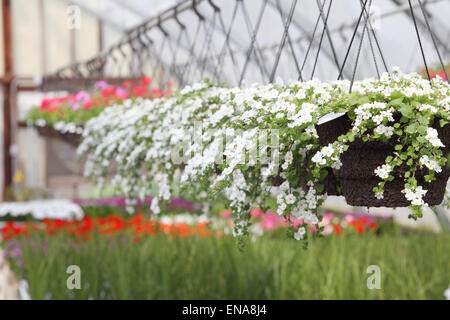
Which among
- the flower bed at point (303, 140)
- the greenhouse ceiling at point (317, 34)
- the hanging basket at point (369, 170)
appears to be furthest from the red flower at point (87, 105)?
the hanging basket at point (369, 170)

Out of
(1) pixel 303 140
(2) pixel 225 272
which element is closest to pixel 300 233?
(1) pixel 303 140

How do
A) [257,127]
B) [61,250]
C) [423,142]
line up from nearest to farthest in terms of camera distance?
[423,142]
[257,127]
[61,250]

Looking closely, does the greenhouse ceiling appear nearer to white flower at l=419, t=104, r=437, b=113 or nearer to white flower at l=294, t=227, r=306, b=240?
white flower at l=294, t=227, r=306, b=240

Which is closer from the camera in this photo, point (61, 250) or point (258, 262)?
point (258, 262)

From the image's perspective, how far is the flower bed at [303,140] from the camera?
1.12 m

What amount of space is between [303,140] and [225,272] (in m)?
1.71

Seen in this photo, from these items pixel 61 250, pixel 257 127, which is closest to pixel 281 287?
pixel 61 250

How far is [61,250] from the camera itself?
128 inches

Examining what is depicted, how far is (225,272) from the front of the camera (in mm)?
2854

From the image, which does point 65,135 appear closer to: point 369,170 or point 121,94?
point 121,94
